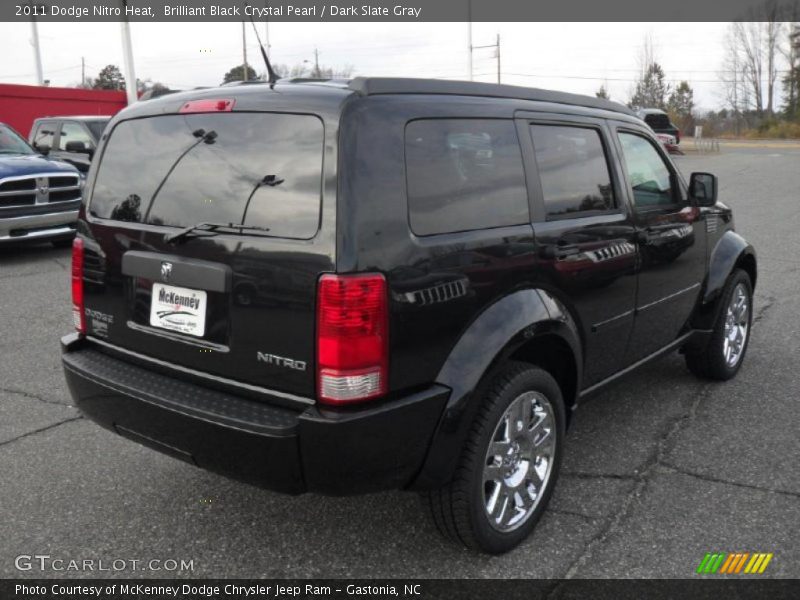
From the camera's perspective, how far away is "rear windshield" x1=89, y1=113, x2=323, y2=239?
252 centimetres

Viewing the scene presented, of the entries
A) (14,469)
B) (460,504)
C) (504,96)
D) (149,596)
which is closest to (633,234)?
(504,96)

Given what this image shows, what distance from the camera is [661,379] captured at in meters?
5.00

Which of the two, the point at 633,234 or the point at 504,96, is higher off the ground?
the point at 504,96

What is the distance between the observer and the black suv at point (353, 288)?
2.45 metres

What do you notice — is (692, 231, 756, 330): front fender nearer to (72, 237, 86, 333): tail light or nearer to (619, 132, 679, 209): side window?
(619, 132, 679, 209): side window

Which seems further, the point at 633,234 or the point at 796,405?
the point at 796,405

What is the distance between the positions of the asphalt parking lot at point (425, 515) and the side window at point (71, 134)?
880cm

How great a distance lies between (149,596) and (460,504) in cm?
119

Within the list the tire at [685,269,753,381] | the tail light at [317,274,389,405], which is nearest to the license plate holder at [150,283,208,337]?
the tail light at [317,274,389,405]

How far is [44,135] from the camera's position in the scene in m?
13.2

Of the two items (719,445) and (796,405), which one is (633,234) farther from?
(796,405)

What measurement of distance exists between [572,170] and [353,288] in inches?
59.6

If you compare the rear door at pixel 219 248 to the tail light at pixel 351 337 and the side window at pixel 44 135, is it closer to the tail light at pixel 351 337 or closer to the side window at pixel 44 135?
the tail light at pixel 351 337

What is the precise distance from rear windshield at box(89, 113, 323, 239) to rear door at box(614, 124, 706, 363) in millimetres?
1968
